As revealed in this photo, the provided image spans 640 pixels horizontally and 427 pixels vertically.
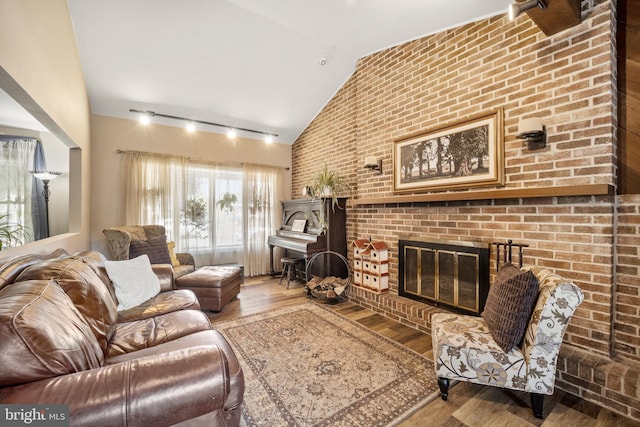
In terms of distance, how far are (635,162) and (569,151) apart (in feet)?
1.09

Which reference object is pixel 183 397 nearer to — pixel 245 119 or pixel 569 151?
pixel 569 151

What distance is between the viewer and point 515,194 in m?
2.02

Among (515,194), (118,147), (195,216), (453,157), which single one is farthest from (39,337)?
(118,147)

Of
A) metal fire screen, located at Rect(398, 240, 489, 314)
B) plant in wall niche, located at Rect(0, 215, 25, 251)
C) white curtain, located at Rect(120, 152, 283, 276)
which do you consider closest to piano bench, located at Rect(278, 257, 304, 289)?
white curtain, located at Rect(120, 152, 283, 276)

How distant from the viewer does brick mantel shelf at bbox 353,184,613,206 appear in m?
1.67

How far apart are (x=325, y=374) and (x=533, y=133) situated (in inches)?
92.6

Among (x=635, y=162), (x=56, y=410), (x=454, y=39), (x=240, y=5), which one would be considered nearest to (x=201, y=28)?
(x=240, y=5)

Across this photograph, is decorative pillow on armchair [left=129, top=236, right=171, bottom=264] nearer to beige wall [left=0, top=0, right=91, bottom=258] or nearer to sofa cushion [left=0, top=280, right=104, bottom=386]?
beige wall [left=0, top=0, right=91, bottom=258]

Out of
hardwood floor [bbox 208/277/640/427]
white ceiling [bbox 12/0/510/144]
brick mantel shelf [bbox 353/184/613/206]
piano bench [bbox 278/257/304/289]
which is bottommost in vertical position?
hardwood floor [bbox 208/277/640/427]

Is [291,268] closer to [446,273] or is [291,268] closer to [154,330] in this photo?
[446,273]

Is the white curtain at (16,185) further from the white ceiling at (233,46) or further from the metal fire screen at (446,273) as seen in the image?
the metal fire screen at (446,273)

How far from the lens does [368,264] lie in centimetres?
329

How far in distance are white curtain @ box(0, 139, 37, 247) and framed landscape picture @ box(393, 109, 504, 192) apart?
485 centimetres

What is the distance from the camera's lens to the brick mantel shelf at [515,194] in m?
1.67
